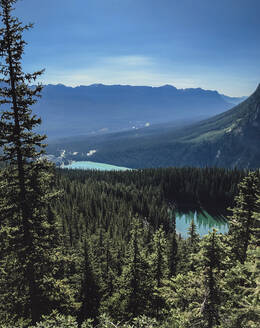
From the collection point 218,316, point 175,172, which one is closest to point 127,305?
point 218,316

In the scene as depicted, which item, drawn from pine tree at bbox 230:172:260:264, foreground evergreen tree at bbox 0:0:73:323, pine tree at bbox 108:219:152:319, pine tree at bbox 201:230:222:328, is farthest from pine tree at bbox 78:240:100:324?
pine tree at bbox 201:230:222:328

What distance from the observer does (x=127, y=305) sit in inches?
889

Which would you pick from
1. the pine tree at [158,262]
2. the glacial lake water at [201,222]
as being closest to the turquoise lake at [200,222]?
the glacial lake water at [201,222]

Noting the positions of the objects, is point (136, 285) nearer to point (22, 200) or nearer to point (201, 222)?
point (22, 200)

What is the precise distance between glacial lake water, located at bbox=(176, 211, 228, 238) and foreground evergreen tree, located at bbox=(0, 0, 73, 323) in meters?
111

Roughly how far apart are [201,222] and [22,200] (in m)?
131

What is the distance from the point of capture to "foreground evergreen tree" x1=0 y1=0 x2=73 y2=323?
12414 millimetres

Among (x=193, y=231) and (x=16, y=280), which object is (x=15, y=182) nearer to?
(x=16, y=280)

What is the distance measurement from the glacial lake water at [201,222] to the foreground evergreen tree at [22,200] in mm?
111396

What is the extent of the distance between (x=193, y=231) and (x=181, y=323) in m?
26.6

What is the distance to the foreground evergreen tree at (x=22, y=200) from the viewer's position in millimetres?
12414

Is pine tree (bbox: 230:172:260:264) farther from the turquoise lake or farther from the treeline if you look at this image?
the turquoise lake

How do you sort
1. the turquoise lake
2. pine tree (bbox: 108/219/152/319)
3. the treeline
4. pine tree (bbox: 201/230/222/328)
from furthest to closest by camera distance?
1. the turquoise lake
2. pine tree (bbox: 108/219/152/319)
3. pine tree (bbox: 201/230/222/328)
4. the treeline

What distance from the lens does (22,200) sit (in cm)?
1343
